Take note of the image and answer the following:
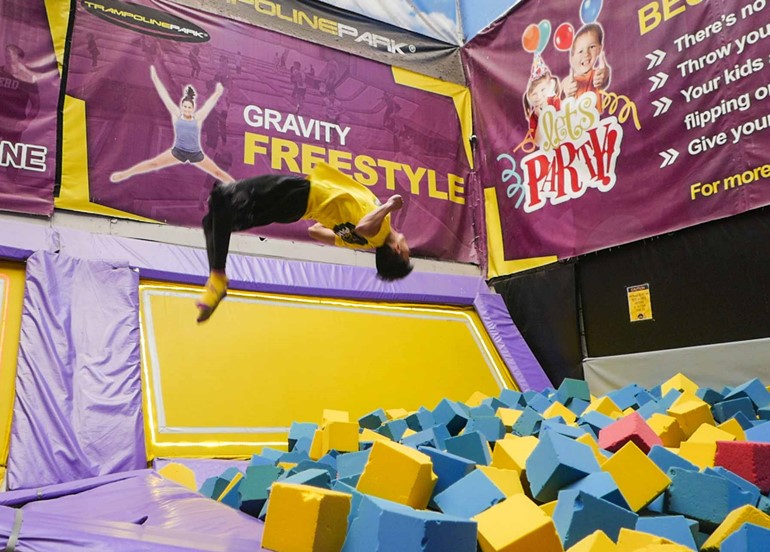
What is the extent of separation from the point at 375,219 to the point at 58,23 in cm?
219

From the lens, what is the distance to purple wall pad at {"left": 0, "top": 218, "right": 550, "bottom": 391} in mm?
3020

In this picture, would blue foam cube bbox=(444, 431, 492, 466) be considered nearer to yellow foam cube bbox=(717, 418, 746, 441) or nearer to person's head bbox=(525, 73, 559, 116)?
yellow foam cube bbox=(717, 418, 746, 441)

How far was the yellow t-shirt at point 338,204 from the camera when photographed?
3.96 meters

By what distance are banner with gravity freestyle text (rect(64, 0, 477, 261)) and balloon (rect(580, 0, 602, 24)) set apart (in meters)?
1.17

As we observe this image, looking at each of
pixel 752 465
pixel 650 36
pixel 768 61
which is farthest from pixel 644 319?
pixel 752 465

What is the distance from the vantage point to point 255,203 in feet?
13.1

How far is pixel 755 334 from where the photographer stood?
9.93 ft

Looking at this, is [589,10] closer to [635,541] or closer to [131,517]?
[635,541]

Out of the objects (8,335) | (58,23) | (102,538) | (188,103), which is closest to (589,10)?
(188,103)

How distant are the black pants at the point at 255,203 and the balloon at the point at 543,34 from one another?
201 centimetres

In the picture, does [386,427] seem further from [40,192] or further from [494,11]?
[494,11]

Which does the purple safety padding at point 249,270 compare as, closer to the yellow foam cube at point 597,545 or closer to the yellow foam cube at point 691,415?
the yellow foam cube at point 691,415

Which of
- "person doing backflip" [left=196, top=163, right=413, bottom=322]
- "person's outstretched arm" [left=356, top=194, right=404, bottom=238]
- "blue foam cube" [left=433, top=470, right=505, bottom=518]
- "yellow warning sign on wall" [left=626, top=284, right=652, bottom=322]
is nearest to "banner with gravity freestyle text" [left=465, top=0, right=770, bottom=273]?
"yellow warning sign on wall" [left=626, top=284, right=652, bottom=322]

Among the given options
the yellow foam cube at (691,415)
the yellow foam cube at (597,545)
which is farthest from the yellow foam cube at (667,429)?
the yellow foam cube at (597,545)
